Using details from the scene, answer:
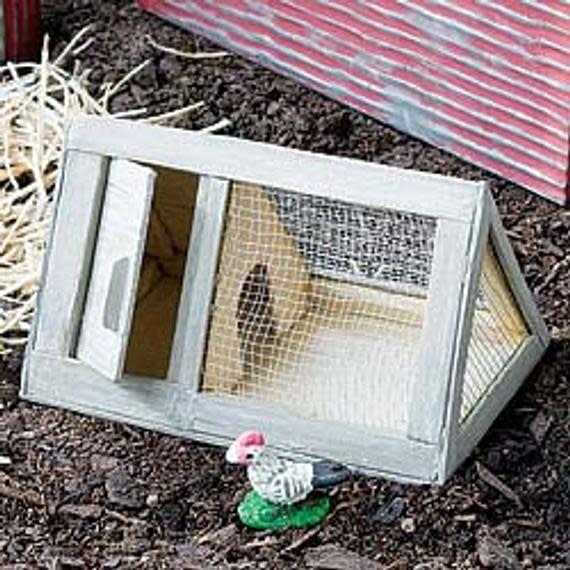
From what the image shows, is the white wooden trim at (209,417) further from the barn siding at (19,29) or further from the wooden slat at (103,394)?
the barn siding at (19,29)

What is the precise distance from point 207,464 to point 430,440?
0.27 metres

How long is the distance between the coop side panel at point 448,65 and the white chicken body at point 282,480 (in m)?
0.84

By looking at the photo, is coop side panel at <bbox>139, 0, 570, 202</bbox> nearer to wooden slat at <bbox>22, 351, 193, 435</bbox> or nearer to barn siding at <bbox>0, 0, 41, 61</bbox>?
barn siding at <bbox>0, 0, 41, 61</bbox>

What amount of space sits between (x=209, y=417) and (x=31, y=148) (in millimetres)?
798

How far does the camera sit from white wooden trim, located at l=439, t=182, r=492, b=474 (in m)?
2.42

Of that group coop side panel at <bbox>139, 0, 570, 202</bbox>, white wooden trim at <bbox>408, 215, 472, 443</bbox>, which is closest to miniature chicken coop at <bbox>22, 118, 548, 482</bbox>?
white wooden trim at <bbox>408, 215, 472, 443</bbox>

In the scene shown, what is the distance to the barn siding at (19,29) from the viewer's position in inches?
138

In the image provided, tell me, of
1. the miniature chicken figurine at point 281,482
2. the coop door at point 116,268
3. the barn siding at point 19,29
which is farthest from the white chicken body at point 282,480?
the barn siding at point 19,29

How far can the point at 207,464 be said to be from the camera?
2.54 metres

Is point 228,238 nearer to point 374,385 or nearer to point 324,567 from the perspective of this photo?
point 374,385

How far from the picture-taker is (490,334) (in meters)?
2.64

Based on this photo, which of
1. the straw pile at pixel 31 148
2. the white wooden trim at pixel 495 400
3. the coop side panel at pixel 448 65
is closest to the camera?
the white wooden trim at pixel 495 400

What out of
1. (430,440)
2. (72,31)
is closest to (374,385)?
(430,440)

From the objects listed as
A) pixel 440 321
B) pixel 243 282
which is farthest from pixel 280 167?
pixel 440 321
